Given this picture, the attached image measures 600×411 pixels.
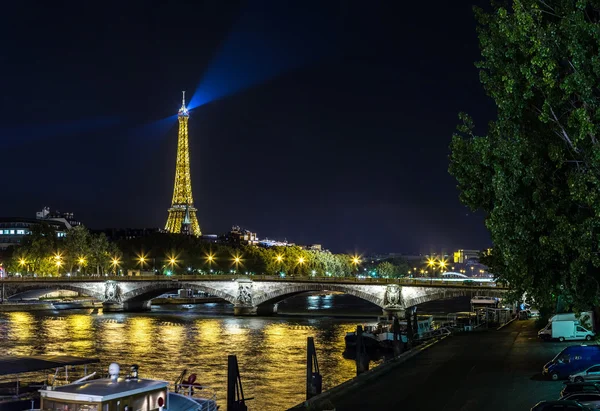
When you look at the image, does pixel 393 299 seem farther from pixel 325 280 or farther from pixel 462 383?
pixel 462 383

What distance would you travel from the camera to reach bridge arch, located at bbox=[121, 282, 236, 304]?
104 metres

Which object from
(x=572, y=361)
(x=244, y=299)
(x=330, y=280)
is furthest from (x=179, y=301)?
(x=572, y=361)

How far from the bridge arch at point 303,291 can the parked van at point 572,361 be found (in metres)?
65.2

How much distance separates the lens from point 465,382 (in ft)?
91.7

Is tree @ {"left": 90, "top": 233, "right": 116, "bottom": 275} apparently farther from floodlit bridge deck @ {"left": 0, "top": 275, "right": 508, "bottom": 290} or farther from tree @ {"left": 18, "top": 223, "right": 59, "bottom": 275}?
floodlit bridge deck @ {"left": 0, "top": 275, "right": 508, "bottom": 290}

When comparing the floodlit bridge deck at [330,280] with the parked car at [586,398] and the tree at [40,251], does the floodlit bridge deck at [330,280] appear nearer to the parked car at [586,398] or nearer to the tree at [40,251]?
the tree at [40,251]

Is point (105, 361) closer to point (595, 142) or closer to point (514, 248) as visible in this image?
point (514, 248)

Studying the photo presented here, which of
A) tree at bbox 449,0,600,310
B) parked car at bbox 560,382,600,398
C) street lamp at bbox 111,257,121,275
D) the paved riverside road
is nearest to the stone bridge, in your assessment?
street lamp at bbox 111,257,121,275

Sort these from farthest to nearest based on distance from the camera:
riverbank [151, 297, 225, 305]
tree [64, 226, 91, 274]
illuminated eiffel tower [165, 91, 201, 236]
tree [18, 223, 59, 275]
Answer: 1. illuminated eiffel tower [165, 91, 201, 236]
2. tree [64, 226, 91, 274]
3. riverbank [151, 297, 225, 305]
4. tree [18, 223, 59, 275]

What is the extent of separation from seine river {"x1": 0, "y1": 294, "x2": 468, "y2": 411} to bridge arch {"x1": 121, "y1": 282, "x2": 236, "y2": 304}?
29.6 feet

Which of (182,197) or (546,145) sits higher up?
(182,197)

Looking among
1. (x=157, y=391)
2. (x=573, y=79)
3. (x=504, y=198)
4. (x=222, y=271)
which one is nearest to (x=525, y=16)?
(x=573, y=79)

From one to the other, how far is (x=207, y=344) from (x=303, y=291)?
40670 millimetres

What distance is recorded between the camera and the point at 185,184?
622 ft
